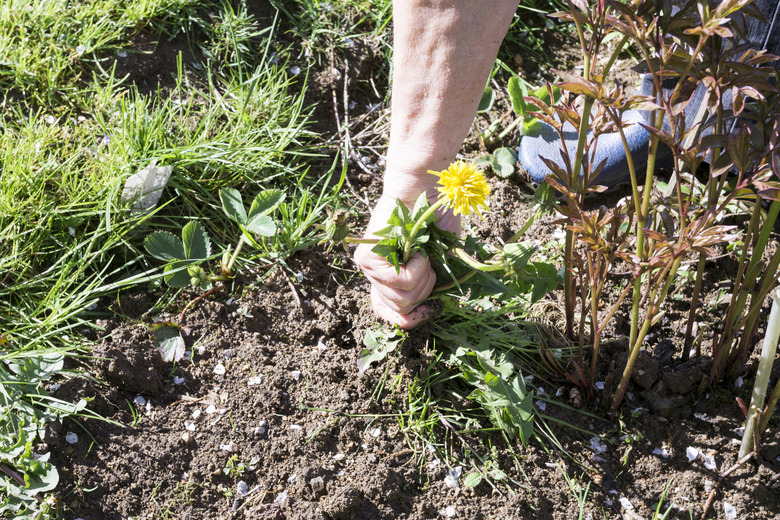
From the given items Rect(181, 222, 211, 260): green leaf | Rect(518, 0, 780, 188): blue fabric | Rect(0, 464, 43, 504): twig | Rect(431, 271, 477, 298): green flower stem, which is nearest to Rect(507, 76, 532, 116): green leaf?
Rect(518, 0, 780, 188): blue fabric

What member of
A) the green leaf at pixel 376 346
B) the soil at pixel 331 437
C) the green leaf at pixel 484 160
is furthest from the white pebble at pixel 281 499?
the green leaf at pixel 484 160

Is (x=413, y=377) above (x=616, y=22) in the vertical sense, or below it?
below

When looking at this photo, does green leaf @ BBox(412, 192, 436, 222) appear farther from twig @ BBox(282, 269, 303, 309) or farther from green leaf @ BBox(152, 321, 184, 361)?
green leaf @ BBox(152, 321, 184, 361)

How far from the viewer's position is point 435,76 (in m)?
1.44

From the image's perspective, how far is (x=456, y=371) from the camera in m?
1.75

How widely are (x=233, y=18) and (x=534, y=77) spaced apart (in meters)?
1.12

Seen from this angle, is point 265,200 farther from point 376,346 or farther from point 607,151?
point 607,151

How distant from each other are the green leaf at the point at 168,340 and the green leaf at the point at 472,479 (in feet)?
2.51

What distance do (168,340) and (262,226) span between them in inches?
14.8

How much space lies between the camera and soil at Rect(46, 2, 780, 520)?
1.54 metres

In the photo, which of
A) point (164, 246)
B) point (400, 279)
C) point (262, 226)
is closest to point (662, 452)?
point (400, 279)

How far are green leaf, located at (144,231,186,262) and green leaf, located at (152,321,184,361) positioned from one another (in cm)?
18

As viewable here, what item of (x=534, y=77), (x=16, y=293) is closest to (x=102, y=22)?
(x=16, y=293)

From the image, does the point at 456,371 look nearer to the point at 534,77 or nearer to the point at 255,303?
the point at 255,303
